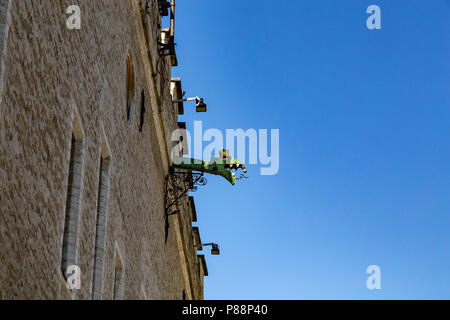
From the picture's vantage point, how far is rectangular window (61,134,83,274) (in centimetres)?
1074

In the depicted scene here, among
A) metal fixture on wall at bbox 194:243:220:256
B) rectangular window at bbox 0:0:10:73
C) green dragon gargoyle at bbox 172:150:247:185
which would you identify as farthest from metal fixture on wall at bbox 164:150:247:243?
rectangular window at bbox 0:0:10:73

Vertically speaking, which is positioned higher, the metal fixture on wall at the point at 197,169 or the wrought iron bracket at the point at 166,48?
the wrought iron bracket at the point at 166,48

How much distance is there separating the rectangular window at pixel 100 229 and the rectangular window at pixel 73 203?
1.65 metres

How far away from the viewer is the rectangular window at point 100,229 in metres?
12.5

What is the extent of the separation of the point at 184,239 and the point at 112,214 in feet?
32.3

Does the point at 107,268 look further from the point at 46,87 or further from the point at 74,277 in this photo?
the point at 46,87

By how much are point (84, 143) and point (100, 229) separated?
1.76m

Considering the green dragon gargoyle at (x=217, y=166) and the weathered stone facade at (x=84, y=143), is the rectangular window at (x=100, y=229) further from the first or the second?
the green dragon gargoyle at (x=217, y=166)

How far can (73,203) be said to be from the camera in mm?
11125

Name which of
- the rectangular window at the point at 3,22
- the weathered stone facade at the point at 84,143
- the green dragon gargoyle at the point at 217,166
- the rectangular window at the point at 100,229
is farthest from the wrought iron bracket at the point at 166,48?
the rectangular window at the point at 3,22

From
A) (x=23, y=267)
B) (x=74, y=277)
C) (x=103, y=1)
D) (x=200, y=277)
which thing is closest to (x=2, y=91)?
(x=23, y=267)

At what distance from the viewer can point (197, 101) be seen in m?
20.0

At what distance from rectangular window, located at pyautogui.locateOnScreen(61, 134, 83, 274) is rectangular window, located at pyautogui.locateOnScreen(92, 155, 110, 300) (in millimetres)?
1652

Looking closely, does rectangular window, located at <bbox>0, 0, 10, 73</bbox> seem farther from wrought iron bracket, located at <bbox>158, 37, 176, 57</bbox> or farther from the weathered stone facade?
wrought iron bracket, located at <bbox>158, 37, 176, 57</bbox>
